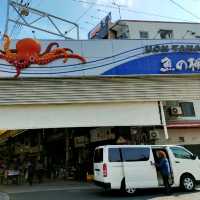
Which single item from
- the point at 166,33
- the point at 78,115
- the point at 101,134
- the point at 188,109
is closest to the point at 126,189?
the point at 78,115

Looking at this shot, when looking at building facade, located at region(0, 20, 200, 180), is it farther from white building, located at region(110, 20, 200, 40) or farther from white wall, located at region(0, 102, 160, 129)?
white building, located at region(110, 20, 200, 40)

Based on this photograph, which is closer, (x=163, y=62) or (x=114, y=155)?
(x=114, y=155)

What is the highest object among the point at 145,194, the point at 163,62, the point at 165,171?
the point at 163,62

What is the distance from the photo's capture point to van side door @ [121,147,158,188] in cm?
1639

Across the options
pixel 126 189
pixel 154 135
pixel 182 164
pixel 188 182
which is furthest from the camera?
pixel 154 135

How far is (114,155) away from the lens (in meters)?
16.5

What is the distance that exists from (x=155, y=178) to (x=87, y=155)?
1175cm

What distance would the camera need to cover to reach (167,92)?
73.2 feet

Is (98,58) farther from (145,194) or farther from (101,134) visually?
(145,194)

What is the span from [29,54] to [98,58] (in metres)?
3.54

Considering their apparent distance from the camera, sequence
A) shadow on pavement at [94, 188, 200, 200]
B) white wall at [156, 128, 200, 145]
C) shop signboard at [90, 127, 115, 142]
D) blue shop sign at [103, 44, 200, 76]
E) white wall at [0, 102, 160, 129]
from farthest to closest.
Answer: white wall at [156, 128, 200, 145] < shop signboard at [90, 127, 115, 142] < blue shop sign at [103, 44, 200, 76] < white wall at [0, 102, 160, 129] < shadow on pavement at [94, 188, 200, 200]

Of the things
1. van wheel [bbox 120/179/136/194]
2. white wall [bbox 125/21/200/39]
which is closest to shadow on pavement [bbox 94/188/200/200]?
van wheel [bbox 120/179/136/194]

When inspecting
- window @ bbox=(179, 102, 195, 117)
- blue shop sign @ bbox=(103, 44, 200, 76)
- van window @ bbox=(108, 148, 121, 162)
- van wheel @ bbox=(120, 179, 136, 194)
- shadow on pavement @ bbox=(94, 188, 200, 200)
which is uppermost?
blue shop sign @ bbox=(103, 44, 200, 76)

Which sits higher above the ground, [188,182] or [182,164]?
[182,164]
